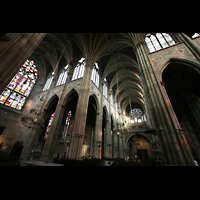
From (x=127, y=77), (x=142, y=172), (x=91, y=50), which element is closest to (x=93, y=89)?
(x=91, y=50)

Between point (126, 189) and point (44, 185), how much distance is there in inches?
32.5

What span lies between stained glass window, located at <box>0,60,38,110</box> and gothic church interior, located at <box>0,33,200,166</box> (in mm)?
114

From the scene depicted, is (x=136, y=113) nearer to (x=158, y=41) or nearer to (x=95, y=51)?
(x=158, y=41)

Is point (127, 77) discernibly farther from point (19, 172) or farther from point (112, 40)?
point (19, 172)

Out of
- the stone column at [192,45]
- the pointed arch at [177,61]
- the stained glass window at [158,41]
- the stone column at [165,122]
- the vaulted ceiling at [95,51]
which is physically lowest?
the stone column at [165,122]

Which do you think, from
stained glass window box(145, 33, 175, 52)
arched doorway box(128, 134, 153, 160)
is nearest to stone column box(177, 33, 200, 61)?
stained glass window box(145, 33, 175, 52)

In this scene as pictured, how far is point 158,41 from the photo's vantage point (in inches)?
352

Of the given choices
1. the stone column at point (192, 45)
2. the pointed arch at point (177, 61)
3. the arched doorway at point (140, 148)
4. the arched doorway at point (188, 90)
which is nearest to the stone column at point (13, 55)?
the pointed arch at point (177, 61)

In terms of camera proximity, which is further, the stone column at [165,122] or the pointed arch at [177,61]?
the pointed arch at [177,61]

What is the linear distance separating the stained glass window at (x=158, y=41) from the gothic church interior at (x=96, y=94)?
80 mm

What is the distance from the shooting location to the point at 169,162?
13.9 feet

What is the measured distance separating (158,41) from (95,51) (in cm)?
778

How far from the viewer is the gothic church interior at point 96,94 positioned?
467 centimetres

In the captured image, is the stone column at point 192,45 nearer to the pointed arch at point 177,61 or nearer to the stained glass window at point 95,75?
the pointed arch at point 177,61
